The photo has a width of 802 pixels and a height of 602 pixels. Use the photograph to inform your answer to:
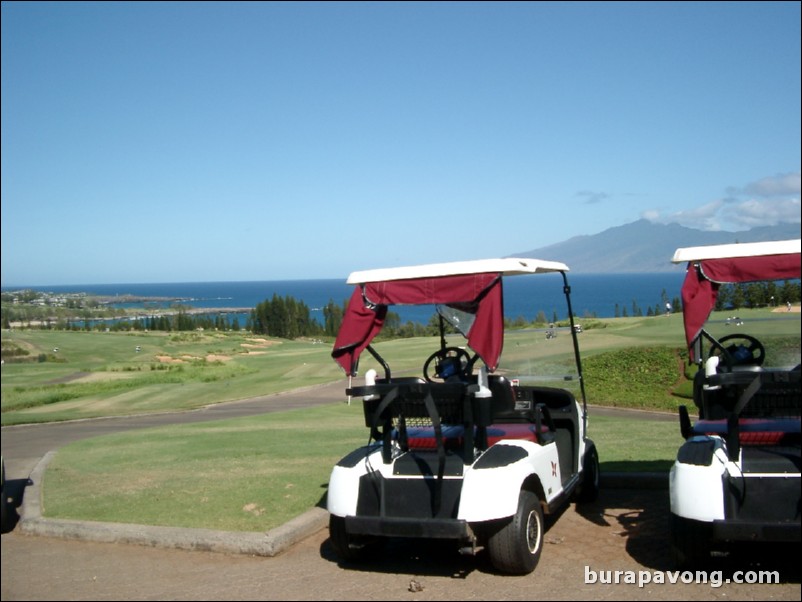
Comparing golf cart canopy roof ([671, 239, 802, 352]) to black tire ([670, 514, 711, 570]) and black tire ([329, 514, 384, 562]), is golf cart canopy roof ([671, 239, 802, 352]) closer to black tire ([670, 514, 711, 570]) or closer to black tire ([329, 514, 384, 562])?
black tire ([670, 514, 711, 570])

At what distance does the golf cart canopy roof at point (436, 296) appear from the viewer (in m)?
5.89

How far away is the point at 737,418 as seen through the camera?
5.34 m

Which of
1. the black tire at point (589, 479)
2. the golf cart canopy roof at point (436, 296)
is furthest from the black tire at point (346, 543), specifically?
the black tire at point (589, 479)

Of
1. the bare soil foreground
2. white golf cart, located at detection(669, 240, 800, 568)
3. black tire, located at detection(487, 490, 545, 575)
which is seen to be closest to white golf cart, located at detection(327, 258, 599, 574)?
black tire, located at detection(487, 490, 545, 575)

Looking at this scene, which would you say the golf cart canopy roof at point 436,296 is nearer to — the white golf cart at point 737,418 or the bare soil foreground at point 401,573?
the white golf cart at point 737,418

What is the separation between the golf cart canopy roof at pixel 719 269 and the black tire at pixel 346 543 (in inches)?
111

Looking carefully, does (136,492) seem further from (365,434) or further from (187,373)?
(187,373)

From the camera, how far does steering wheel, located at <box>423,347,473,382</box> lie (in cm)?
687

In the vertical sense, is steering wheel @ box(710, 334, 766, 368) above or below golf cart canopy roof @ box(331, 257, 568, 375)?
below

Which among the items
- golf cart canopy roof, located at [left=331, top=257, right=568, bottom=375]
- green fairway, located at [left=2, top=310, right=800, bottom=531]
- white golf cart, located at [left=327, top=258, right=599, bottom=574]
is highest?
golf cart canopy roof, located at [left=331, top=257, right=568, bottom=375]

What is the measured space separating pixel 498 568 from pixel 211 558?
7.09 ft

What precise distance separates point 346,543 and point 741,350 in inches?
142

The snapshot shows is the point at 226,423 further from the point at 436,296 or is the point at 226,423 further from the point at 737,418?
the point at 737,418

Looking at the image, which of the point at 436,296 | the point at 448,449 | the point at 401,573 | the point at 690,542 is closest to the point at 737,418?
the point at 690,542
